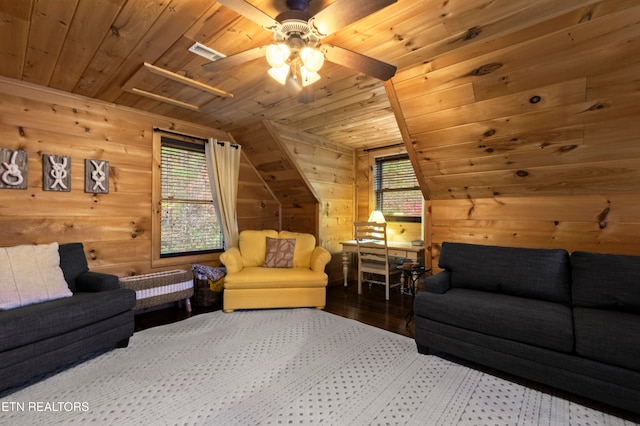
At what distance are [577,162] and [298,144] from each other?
9.58 feet

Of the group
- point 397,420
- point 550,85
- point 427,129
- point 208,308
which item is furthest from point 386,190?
point 397,420

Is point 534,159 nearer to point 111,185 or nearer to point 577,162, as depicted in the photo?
point 577,162

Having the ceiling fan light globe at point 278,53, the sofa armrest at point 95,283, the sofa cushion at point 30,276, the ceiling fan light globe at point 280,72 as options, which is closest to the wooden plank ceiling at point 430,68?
the ceiling fan light globe at point 278,53

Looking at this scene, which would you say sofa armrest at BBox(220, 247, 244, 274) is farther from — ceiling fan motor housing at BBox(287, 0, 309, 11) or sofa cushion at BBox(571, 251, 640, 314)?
sofa cushion at BBox(571, 251, 640, 314)

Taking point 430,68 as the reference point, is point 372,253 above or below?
below

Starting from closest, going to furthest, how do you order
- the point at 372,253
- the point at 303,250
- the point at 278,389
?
1. the point at 278,389
2. the point at 303,250
3. the point at 372,253

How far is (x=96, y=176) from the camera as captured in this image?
9.86ft

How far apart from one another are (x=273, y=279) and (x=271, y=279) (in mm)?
22

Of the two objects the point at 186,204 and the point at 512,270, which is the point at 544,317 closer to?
the point at 512,270

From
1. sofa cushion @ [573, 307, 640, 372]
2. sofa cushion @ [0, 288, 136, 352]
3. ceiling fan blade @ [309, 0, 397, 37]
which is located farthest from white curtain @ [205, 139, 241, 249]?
sofa cushion @ [573, 307, 640, 372]

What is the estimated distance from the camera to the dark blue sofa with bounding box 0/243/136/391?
5.92ft

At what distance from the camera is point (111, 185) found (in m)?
3.12

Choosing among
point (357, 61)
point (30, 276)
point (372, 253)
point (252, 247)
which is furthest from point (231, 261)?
point (357, 61)

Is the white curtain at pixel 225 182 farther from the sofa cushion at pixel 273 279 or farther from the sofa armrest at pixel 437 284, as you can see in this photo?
the sofa armrest at pixel 437 284
